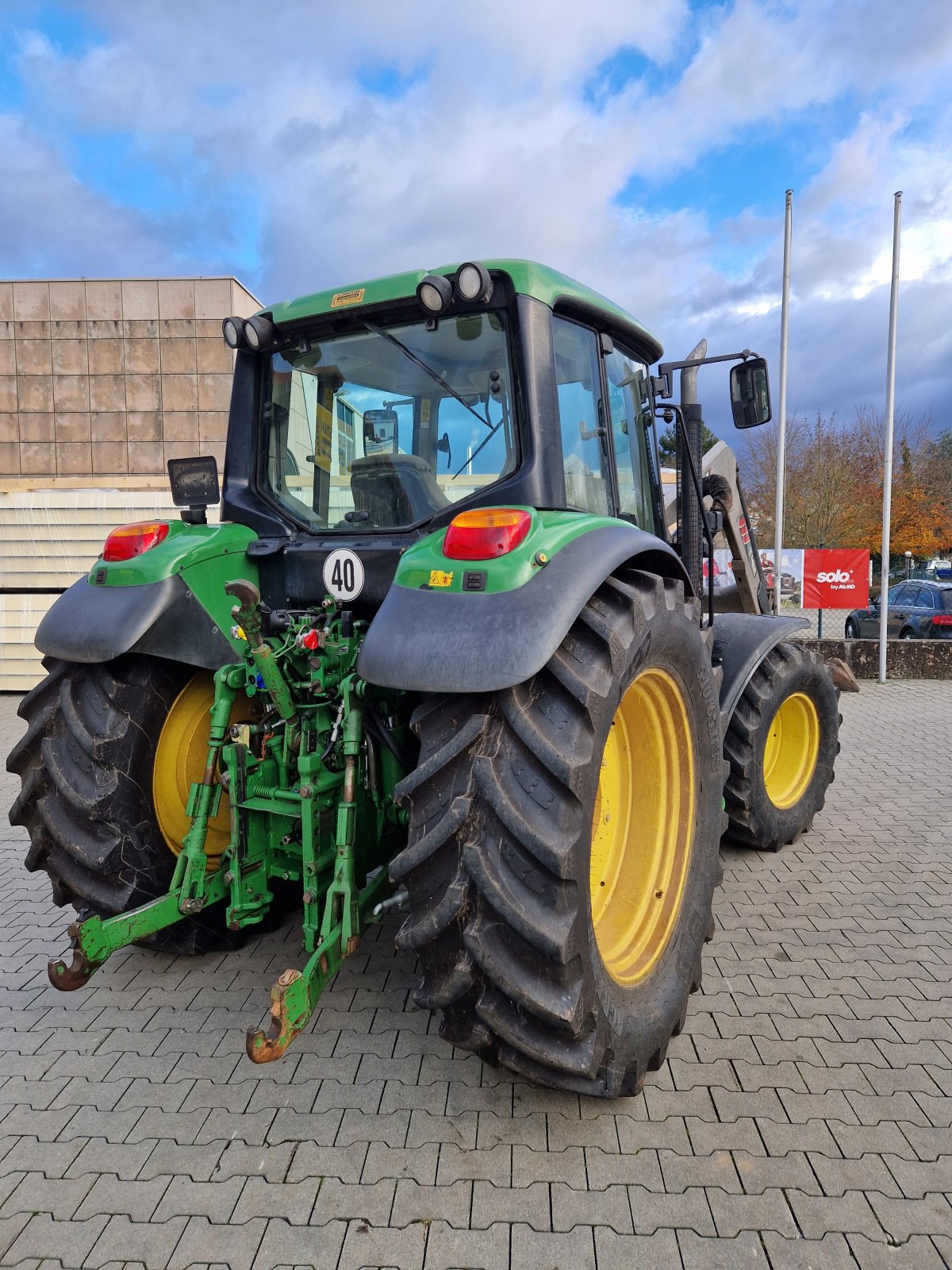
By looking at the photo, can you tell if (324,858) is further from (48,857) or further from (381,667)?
(48,857)

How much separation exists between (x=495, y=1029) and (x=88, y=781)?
63.7 inches

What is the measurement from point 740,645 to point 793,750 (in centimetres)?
107

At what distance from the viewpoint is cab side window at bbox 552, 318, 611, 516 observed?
9.09 feet

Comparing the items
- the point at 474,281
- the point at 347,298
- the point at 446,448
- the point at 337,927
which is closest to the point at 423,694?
the point at 337,927

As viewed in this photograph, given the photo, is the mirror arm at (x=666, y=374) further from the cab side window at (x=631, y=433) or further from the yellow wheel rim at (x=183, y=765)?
the yellow wheel rim at (x=183, y=765)

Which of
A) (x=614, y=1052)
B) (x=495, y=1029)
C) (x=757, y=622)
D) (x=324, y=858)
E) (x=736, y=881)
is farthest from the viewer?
(x=757, y=622)

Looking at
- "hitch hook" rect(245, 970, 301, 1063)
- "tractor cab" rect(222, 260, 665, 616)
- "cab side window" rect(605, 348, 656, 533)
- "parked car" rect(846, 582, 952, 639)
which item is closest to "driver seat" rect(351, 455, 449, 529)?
"tractor cab" rect(222, 260, 665, 616)

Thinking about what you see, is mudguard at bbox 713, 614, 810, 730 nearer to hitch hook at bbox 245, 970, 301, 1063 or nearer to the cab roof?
the cab roof

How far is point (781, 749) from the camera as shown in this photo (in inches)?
187

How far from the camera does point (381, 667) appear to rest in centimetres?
203

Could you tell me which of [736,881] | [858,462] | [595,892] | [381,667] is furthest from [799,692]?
[858,462]

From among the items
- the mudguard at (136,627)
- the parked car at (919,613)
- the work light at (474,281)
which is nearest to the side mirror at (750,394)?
the work light at (474,281)

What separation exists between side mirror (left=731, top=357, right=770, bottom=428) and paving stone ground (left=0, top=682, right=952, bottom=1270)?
7.36 feet

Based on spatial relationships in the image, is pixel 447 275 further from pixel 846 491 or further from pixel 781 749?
pixel 846 491
